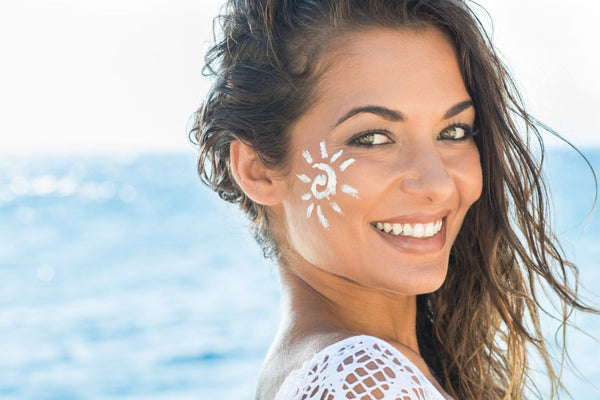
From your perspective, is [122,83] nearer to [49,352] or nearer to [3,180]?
[3,180]

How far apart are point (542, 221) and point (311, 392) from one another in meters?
0.95

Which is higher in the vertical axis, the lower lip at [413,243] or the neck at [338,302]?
the lower lip at [413,243]

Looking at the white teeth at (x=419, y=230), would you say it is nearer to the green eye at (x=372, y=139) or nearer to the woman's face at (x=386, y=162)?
the woman's face at (x=386, y=162)

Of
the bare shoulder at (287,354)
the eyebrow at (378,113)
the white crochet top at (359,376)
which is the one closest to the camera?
the white crochet top at (359,376)

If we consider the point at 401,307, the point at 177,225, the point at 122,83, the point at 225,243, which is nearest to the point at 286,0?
the point at 401,307

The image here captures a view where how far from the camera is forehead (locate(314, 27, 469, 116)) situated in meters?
1.92

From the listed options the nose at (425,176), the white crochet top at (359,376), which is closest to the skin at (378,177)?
the nose at (425,176)

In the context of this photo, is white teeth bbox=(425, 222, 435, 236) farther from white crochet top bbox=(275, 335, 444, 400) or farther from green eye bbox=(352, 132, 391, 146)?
white crochet top bbox=(275, 335, 444, 400)

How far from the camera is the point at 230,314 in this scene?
13.5m

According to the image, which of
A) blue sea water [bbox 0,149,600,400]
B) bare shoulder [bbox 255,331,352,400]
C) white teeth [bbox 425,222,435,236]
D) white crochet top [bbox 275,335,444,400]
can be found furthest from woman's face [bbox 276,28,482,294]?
blue sea water [bbox 0,149,600,400]

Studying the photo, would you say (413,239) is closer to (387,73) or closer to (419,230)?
(419,230)

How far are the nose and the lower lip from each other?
12 centimetres

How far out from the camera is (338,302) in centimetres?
215

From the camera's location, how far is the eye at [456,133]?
2037mm
